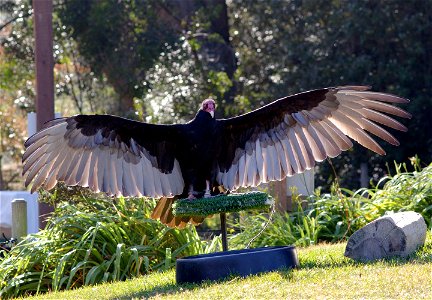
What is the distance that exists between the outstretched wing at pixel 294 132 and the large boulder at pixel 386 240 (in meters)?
0.71

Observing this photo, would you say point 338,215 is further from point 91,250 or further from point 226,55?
point 226,55

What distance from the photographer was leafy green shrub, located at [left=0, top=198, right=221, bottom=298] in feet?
28.9

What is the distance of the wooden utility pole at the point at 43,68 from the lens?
435 inches

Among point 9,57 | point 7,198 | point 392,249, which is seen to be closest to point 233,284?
point 392,249

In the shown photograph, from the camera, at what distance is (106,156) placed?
26.9 ft

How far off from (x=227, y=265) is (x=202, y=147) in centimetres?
112

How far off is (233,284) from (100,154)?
2.02 metres

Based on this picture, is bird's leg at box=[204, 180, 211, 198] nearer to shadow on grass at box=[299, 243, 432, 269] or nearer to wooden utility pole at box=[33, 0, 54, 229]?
shadow on grass at box=[299, 243, 432, 269]

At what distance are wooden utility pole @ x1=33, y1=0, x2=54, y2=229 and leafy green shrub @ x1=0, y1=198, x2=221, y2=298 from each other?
1.61m

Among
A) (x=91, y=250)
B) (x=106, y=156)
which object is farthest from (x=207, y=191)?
(x=91, y=250)

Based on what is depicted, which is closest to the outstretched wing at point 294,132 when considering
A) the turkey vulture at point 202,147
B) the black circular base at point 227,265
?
the turkey vulture at point 202,147

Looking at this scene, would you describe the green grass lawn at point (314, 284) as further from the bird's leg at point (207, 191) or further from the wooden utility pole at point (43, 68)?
the wooden utility pole at point (43, 68)

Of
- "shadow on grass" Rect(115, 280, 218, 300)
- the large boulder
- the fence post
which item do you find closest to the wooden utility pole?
the fence post

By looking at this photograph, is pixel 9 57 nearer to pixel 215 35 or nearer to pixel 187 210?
pixel 215 35
